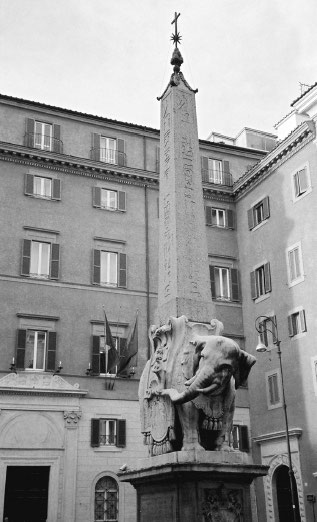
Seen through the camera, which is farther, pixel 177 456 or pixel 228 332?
pixel 228 332

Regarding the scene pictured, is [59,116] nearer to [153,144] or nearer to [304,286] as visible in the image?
[153,144]

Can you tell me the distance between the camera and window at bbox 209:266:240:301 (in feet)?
90.5

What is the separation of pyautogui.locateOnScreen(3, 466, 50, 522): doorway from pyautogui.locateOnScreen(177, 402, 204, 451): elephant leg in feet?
49.3

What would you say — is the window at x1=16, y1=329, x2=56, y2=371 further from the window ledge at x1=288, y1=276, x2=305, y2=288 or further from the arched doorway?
the arched doorway

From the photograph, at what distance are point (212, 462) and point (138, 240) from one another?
18912mm

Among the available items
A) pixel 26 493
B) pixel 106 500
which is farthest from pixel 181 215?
pixel 106 500

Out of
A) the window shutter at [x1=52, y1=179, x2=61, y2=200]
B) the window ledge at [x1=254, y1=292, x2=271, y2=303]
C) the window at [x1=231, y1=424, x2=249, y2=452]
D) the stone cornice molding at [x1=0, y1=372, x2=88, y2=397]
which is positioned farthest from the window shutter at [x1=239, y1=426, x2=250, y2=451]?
the window shutter at [x1=52, y1=179, x2=61, y2=200]

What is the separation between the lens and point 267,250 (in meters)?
26.4

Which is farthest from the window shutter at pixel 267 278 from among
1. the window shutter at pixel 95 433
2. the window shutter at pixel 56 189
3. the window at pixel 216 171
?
the window shutter at pixel 56 189

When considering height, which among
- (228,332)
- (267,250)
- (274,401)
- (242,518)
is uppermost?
(267,250)

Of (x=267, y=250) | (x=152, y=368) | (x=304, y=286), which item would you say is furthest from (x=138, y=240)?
(x=152, y=368)

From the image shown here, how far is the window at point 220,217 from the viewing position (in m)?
28.6

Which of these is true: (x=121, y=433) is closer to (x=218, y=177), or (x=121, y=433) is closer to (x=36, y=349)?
(x=36, y=349)

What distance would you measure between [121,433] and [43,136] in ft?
40.3
